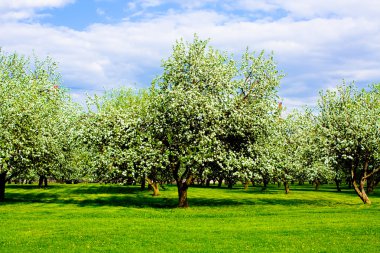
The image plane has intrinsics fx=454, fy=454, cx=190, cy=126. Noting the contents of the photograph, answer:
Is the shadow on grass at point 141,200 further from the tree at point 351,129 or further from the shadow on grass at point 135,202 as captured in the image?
the tree at point 351,129

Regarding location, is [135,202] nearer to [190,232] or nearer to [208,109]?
[208,109]

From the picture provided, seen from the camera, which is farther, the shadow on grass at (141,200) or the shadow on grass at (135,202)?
the shadow on grass at (141,200)

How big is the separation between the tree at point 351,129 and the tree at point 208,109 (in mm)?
8680

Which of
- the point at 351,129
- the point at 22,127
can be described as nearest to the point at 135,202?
the point at 22,127

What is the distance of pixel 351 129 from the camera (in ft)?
156

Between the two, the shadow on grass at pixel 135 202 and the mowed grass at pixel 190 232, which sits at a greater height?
the mowed grass at pixel 190 232

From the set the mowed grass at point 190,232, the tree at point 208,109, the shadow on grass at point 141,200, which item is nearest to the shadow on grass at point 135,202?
the shadow on grass at point 141,200

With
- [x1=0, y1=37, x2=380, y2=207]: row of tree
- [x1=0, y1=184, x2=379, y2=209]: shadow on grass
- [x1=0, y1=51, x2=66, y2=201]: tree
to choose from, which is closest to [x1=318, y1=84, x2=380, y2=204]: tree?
[x1=0, y1=37, x2=380, y2=207]: row of tree

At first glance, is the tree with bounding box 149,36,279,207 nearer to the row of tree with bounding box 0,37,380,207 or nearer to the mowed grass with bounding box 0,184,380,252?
the row of tree with bounding box 0,37,380,207

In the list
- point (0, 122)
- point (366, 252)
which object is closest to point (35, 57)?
point (0, 122)

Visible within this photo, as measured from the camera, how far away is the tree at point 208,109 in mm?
41844

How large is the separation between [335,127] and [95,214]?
2697 centimetres

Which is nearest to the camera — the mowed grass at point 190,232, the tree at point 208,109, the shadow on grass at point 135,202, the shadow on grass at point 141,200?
the mowed grass at point 190,232

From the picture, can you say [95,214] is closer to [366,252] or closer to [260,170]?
[260,170]
